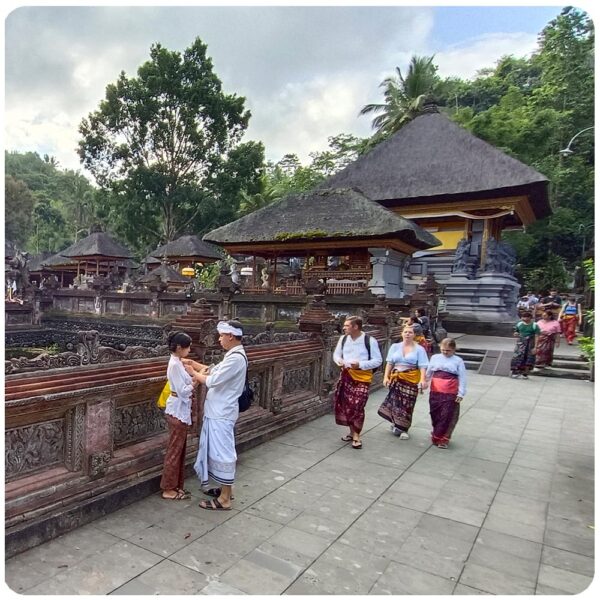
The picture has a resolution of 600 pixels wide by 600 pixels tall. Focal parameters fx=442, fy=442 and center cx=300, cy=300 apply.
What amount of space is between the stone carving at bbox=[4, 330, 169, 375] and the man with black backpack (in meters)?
2.38

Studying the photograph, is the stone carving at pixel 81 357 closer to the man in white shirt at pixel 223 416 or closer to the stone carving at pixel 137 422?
the stone carving at pixel 137 422

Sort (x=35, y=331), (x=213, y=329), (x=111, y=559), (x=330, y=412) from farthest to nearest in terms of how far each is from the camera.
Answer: (x=35, y=331)
(x=330, y=412)
(x=213, y=329)
(x=111, y=559)

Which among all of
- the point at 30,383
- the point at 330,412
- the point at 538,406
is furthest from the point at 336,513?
the point at 538,406

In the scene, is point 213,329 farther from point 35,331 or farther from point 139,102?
point 139,102

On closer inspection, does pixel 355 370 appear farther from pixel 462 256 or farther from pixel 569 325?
pixel 462 256

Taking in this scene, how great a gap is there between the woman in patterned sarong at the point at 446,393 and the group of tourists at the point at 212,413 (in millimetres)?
3050

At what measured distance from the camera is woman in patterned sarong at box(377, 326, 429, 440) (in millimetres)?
6004

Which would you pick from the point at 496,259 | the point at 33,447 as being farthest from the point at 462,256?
the point at 33,447

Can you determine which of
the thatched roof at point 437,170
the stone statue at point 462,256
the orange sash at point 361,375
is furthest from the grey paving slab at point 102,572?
the stone statue at point 462,256

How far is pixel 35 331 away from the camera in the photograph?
806 inches

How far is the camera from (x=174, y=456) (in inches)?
152

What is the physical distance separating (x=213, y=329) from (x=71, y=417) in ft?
5.93

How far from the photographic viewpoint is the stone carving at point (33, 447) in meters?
3.16

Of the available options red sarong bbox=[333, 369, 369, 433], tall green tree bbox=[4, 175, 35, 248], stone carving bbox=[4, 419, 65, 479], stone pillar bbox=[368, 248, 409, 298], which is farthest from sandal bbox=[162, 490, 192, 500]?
tall green tree bbox=[4, 175, 35, 248]
